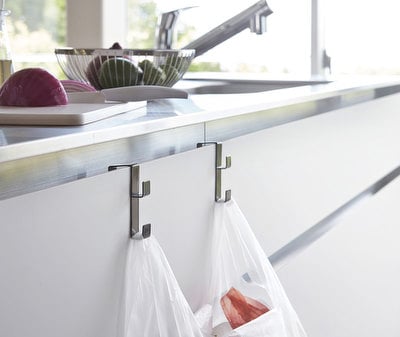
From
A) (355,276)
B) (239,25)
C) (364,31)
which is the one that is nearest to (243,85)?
(239,25)

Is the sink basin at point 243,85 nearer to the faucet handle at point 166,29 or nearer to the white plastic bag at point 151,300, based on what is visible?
the faucet handle at point 166,29

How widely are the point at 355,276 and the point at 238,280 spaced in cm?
94

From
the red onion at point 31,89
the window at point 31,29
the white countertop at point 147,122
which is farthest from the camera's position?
the window at point 31,29

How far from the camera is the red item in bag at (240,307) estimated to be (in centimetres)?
125

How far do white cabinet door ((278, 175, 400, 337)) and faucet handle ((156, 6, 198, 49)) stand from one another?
0.68 meters

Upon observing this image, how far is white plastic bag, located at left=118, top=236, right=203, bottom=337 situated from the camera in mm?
1053

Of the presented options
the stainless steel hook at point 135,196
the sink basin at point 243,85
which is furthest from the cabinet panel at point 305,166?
the stainless steel hook at point 135,196

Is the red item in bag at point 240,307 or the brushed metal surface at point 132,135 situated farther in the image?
the red item in bag at point 240,307

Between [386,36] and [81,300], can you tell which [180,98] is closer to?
[81,300]

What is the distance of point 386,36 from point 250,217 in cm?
259

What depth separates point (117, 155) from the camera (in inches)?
41.6

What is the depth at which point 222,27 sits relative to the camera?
236 cm

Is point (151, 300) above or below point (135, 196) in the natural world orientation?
below

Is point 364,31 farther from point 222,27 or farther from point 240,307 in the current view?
point 240,307
